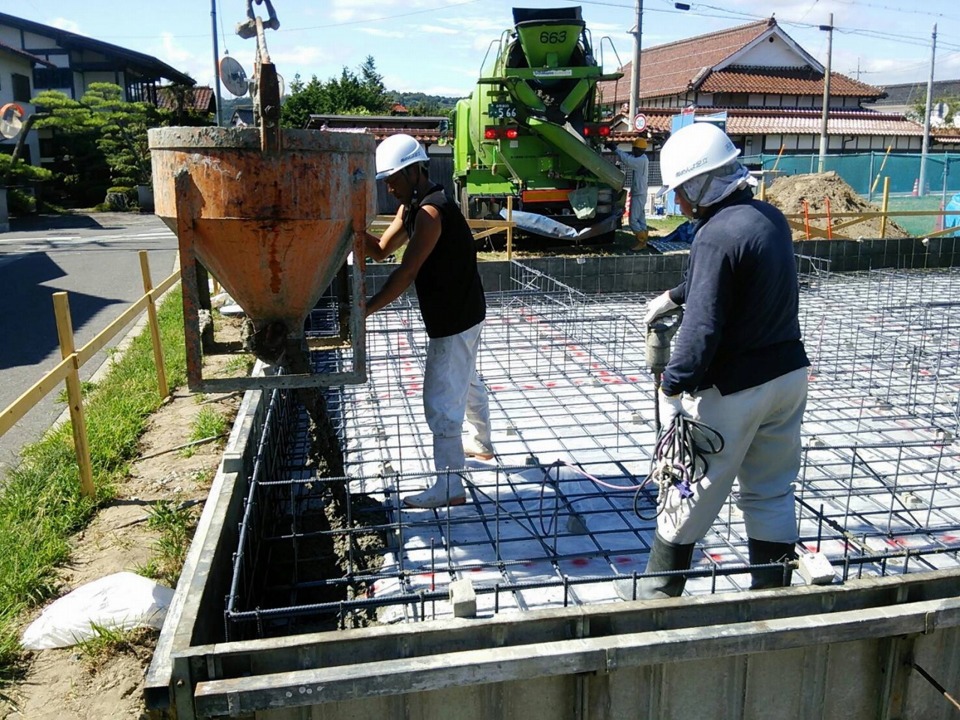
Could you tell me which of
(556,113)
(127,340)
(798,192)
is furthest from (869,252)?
(127,340)

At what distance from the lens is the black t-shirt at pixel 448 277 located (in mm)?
3674

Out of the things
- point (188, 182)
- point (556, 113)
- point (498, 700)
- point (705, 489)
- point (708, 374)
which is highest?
point (556, 113)

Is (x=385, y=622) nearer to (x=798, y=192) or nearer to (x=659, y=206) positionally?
(x=798, y=192)

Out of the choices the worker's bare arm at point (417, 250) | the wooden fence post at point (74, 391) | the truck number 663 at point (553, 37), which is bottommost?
the wooden fence post at point (74, 391)

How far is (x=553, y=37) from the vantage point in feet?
37.0

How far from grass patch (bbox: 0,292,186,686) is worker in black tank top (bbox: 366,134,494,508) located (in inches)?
62.8

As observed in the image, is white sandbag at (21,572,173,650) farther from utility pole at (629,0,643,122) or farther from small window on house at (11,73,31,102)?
small window on house at (11,73,31,102)

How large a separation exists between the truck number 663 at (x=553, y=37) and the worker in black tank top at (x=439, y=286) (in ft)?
27.6

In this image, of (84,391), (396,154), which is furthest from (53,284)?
(396,154)

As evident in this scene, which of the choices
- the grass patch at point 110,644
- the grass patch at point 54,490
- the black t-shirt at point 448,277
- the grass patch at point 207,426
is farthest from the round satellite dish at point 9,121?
the grass patch at point 110,644

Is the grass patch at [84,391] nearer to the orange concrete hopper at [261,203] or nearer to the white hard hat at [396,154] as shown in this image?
the orange concrete hopper at [261,203]

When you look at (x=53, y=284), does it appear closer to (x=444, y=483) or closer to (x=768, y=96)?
(x=444, y=483)

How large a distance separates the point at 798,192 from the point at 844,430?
13.0 meters

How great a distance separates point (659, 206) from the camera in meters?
22.0
